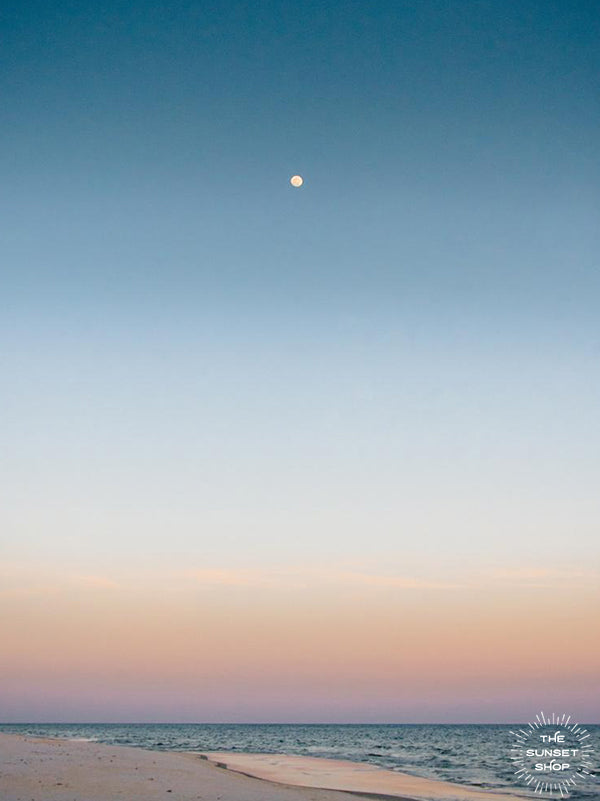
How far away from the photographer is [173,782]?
29.1 m

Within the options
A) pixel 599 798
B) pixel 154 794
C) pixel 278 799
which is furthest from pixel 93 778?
pixel 599 798

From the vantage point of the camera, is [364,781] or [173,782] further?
[364,781]

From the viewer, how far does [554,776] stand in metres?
40.4

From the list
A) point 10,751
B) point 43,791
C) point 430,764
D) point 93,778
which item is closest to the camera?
point 43,791

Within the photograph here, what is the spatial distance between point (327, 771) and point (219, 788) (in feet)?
57.7

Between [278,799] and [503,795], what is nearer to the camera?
[278,799]

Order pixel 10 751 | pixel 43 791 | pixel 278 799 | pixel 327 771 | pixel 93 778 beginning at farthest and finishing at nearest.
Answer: pixel 327 771 < pixel 10 751 < pixel 93 778 < pixel 278 799 < pixel 43 791

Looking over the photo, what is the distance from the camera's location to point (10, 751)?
4016cm

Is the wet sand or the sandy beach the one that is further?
the wet sand

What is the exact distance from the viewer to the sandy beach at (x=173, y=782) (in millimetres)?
24672

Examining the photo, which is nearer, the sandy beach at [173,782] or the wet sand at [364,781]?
the sandy beach at [173,782]

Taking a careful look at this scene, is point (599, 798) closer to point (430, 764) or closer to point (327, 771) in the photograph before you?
point (327, 771)

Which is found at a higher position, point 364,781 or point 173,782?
point 173,782

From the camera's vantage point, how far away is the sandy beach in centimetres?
2467
